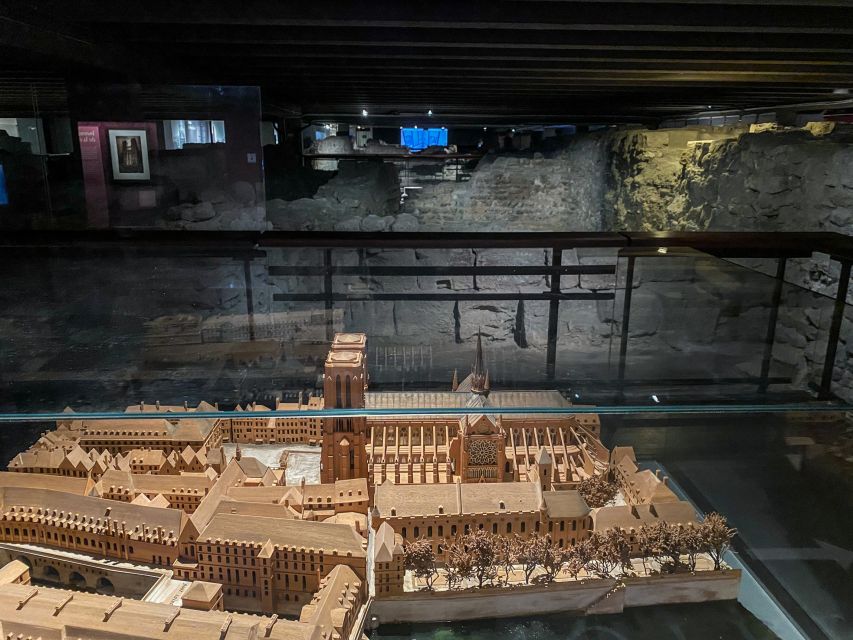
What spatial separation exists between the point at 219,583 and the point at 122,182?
1728 millimetres

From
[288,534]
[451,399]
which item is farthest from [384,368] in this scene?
[288,534]

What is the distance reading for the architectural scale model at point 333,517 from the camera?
4.39 feet

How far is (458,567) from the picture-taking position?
4.83 feet

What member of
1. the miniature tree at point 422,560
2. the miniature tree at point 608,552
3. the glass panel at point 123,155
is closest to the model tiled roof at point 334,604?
the miniature tree at point 422,560

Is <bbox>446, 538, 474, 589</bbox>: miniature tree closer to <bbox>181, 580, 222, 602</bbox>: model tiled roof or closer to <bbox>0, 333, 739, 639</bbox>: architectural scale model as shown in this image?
<bbox>0, 333, 739, 639</bbox>: architectural scale model

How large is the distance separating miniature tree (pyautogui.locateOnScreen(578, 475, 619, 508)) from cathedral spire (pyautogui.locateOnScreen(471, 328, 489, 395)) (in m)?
0.45

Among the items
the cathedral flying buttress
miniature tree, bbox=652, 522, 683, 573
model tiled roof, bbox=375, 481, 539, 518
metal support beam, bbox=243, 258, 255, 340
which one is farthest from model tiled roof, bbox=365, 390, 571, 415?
metal support beam, bbox=243, 258, 255, 340

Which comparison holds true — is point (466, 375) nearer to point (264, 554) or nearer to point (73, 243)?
point (264, 554)

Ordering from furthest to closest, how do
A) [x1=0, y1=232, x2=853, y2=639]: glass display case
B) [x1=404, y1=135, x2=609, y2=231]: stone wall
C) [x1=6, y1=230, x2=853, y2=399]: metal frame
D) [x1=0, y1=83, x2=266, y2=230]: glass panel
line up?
[x1=404, y1=135, x2=609, y2=231]: stone wall → [x1=0, y1=83, x2=266, y2=230]: glass panel → [x1=6, y1=230, x2=853, y2=399]: metal frame → [x1=0, y1=232, x2=853, y2=639]: glass display case

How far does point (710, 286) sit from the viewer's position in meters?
2.65

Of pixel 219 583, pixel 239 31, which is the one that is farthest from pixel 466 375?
pixel 239 31

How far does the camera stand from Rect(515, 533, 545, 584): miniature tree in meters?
1.46

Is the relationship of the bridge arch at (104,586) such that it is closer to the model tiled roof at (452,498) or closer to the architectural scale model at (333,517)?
the architectural scale model at (333,517)

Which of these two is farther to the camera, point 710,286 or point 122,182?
point 710,286
